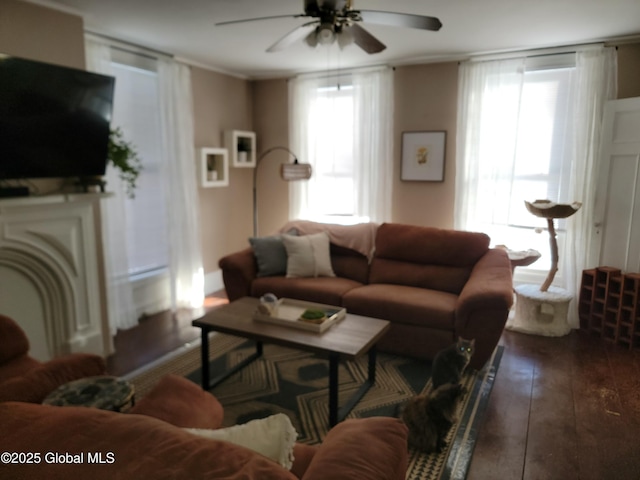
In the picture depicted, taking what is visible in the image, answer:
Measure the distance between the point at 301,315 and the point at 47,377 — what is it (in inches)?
54.7

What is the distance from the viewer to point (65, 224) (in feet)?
9.62

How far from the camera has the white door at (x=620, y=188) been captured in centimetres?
348

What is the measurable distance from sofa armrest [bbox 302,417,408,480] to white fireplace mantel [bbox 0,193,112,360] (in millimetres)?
2470

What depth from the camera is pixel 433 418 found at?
216cm

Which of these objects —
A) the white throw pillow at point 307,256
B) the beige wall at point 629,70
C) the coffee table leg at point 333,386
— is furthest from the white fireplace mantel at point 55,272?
the beige wall at point 629,70

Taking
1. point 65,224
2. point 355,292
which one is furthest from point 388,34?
point 65,224

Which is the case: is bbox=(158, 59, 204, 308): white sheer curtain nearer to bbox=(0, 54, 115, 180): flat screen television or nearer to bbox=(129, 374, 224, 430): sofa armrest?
bbox=(0, 54, 115, 180): flat screen television

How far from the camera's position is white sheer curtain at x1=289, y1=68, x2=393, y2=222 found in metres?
4.52

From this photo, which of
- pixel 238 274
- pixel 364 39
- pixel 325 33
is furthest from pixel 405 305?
pixel 325 33

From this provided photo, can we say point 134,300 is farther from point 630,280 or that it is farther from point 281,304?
point 630,280

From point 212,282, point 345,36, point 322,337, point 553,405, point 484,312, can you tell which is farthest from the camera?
point 212,282

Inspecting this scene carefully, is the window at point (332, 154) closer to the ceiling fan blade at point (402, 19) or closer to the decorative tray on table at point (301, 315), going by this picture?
the decorative tray on table at point (301, 315)

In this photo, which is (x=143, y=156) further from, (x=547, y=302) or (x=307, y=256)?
(x=547, y=302)

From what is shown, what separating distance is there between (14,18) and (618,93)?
4524 millimetres
